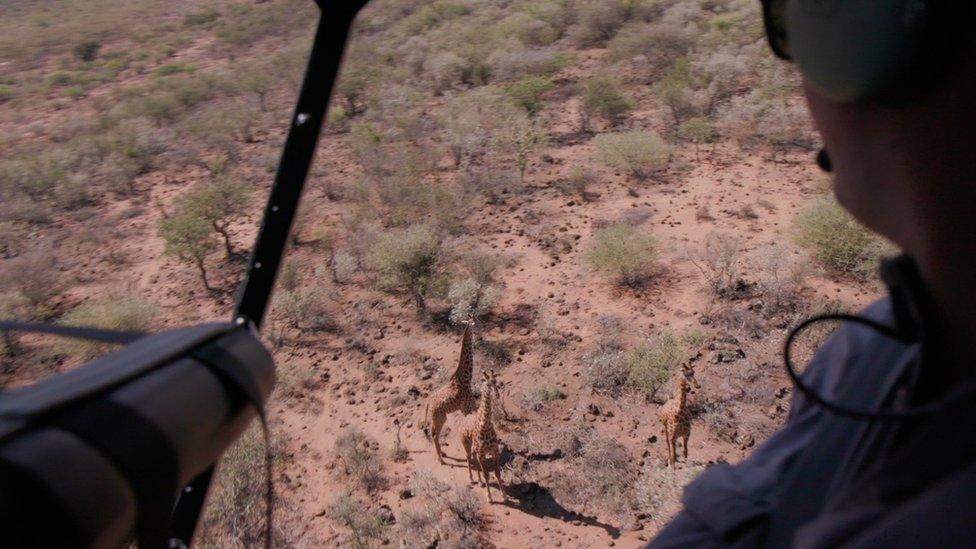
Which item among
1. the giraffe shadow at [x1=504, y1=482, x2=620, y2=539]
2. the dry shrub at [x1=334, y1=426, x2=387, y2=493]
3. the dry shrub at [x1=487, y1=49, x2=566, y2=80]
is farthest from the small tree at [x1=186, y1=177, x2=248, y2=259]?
the dry shrub at [x1=487, y1=49, x2=566, y2=80]

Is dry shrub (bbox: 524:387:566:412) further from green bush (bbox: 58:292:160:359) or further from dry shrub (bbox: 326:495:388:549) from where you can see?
green bush (bbox: 58:292:160:359)

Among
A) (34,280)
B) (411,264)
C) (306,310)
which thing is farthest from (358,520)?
(34,280)

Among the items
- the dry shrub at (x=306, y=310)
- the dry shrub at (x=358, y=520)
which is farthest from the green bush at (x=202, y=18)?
the dry shrub at (x=358, y=520)

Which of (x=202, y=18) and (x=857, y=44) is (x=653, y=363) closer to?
(x=857, y=44)

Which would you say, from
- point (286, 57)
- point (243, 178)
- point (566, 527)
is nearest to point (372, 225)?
point (243, 178)

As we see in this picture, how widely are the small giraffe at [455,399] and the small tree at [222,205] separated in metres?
4.62

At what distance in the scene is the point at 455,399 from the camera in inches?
179

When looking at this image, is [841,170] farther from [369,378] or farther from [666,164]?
[666,164]

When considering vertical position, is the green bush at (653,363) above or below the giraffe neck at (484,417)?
→ below


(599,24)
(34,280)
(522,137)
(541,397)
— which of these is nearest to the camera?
(541,397)

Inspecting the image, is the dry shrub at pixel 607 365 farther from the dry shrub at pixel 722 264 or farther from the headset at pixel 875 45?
the headset at pixel 875 45

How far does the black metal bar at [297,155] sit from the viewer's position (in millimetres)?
978

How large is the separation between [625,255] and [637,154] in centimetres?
273

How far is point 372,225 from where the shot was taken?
25.9ft
